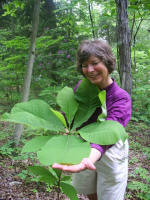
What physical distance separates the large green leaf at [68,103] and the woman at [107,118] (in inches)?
7.4

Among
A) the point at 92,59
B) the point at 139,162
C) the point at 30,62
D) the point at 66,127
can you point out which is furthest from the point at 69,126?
the point at 139,162

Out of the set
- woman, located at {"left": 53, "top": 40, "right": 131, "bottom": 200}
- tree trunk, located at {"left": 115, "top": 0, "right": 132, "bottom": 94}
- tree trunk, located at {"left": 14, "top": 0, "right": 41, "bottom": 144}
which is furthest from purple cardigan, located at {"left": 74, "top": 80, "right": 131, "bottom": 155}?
tree trunk, located at {"left": 115, "top": 0, "right": 132, "bottom": 94}

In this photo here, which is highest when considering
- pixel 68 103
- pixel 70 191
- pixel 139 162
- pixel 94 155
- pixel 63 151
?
pixel 68 103

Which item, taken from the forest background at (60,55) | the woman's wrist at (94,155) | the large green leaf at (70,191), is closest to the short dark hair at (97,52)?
the woman's wrist at (94,155)

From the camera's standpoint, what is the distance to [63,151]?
614mm

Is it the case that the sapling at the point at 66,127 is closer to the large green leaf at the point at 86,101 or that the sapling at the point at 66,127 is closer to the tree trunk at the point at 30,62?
the large green leaf at the point at 86,101

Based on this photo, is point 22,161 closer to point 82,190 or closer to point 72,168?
point 82,190

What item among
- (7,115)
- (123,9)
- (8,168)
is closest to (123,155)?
(7,115)

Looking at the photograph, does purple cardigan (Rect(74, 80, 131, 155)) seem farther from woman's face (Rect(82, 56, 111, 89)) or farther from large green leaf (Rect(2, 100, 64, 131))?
large green leaf (Rect(2, 100, 64, 131))

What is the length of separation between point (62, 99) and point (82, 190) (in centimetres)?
117

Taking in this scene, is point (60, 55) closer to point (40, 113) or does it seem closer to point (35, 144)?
point (40, 113)

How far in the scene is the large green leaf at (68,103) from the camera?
882mm

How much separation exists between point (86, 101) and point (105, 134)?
28cm

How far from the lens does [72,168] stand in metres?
0.67
